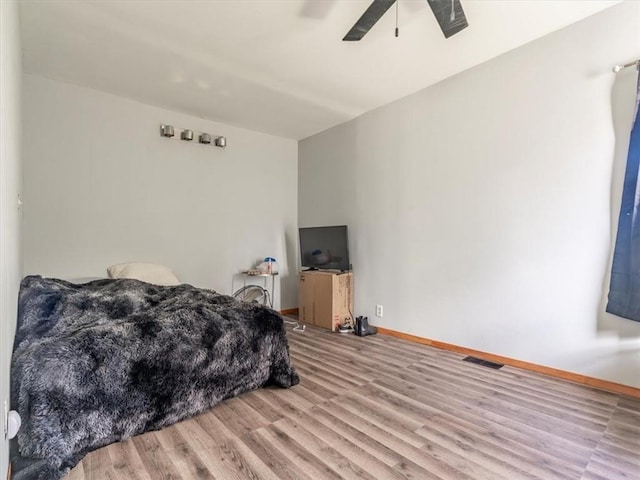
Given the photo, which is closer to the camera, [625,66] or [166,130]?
[625,66]

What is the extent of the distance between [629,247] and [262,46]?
10.1ft

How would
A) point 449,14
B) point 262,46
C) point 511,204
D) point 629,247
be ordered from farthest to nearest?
point 511,204 < point 262,46 < point 629,247 < point 449,14

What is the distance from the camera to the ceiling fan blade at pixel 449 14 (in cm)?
188

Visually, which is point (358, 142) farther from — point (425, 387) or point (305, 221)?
point (425, 387)

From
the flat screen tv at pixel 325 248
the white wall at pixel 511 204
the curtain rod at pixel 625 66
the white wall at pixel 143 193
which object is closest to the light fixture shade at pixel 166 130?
the white wall at pixel 143 193

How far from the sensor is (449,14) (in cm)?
197

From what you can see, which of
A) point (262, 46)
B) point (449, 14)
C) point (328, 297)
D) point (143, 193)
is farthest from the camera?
point (328, 297)

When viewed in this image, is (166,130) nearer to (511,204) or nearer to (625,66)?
(511,204)

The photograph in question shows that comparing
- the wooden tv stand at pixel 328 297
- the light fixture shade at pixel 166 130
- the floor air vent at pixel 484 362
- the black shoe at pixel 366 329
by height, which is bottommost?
the floor air vent at pixel 484 362

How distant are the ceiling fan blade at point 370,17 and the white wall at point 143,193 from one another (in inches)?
109

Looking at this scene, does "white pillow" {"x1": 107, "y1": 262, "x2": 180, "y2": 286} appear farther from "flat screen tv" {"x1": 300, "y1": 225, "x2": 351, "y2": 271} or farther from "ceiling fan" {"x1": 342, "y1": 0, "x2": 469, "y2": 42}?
"ceiling fan" {"x1": 342, "y1": 0, "x2": 469, "y2": 42}

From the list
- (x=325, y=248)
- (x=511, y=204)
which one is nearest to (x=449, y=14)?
(x=511, y=204)

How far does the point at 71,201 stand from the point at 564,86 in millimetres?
4609

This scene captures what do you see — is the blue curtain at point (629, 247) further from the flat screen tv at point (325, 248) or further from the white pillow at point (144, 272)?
the white pillow at point (144, 272)
